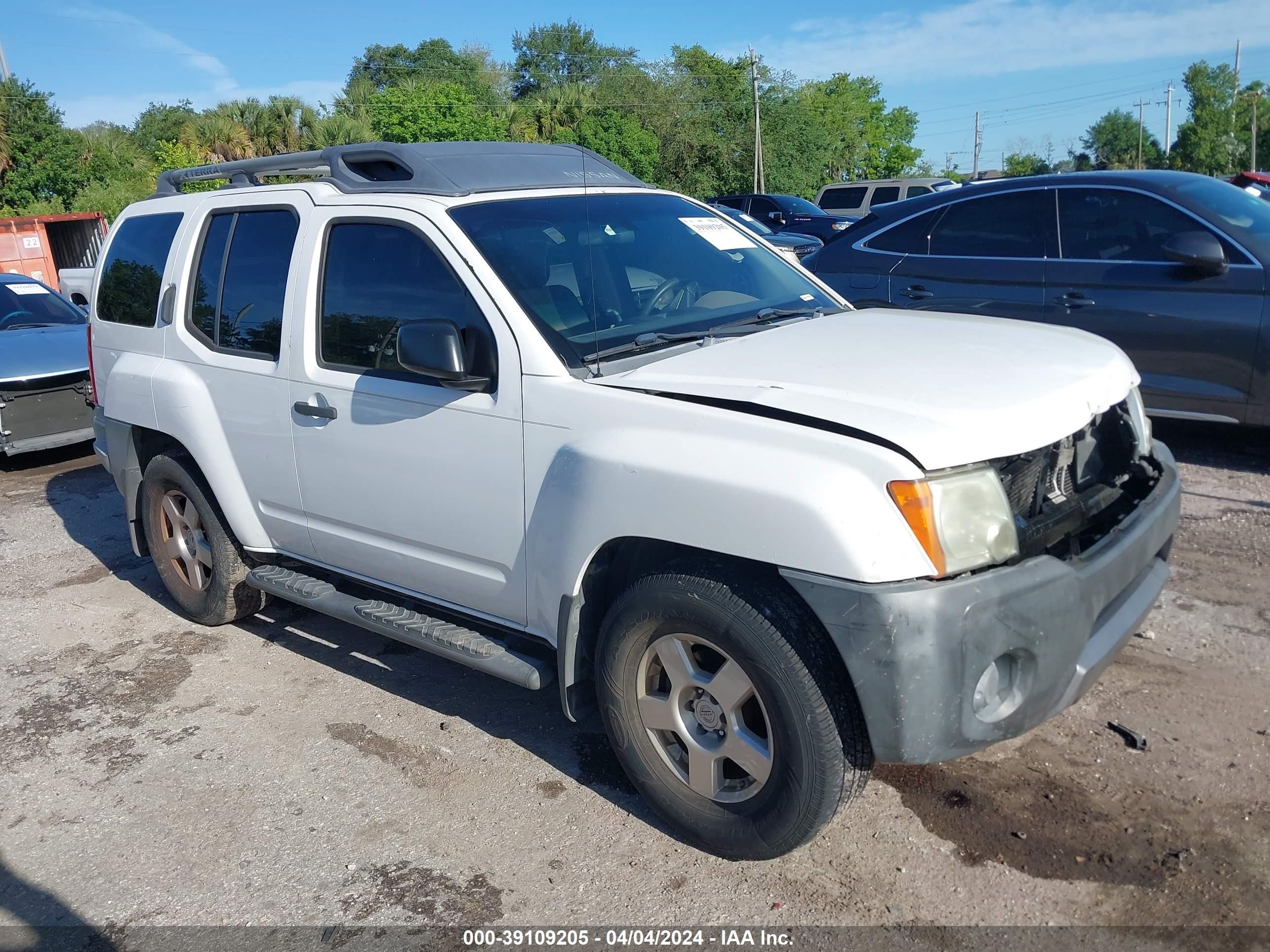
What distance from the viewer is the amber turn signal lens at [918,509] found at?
8.22 ft

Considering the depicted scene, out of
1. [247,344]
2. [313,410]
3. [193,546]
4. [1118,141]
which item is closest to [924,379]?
[313,410]

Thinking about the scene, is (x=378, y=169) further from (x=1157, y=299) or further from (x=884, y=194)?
(x=884, y=194)

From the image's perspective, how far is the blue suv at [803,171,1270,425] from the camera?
19.1ft

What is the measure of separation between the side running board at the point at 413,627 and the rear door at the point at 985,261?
4.01 meters

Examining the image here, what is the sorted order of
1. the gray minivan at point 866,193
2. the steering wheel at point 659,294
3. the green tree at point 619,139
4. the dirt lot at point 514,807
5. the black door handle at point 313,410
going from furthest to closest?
the green tree at point 619,139
the gray minivan at point 866,193
the black door handle at point 313,410
the steering wheel at point 659,294
the dirt lot at point 514,807

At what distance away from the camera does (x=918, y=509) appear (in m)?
2.51

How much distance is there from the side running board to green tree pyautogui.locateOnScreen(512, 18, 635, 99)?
56.4m

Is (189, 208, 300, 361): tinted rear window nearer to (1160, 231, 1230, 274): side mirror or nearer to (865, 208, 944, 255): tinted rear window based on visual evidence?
(865, 208, 944, 255): tinted rear window

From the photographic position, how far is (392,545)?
151 inches


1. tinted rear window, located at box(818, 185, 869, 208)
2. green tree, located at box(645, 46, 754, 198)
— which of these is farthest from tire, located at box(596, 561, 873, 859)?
green tree, located at box(645, 46, 754, 198)

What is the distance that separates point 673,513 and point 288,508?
2.11 metres

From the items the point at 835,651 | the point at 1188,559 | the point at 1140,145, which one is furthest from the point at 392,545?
the point at 1140,145

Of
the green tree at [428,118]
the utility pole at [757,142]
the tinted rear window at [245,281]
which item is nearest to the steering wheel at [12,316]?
the tinted rear window at [245,281]

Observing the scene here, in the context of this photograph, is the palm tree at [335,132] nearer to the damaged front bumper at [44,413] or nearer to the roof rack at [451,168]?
the damaged front bumper at [44,413]
